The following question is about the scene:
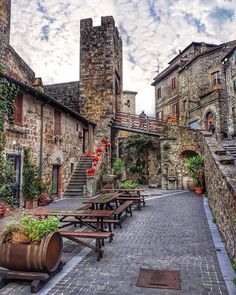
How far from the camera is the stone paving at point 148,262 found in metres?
3.83

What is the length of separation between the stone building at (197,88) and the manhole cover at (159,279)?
1851cm

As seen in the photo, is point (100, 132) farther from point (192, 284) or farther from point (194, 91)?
point (192, 284)

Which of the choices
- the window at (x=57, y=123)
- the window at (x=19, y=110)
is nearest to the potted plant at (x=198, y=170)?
the window at (x=57, y=123)

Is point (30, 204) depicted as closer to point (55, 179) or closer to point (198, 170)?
point (55, 179)

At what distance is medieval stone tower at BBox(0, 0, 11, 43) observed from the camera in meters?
12.1

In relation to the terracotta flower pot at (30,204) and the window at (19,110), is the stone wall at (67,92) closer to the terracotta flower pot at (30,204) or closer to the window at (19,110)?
the window at (19,110)

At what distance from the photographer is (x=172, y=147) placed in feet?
59.4

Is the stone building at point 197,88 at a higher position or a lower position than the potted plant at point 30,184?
higher

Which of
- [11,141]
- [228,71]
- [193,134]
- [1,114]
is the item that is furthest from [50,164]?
[228,71]

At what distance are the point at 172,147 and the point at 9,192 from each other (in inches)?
457

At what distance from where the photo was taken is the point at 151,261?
4914 millimetres

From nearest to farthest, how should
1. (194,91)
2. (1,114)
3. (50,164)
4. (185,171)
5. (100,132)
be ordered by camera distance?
1. (1,114)
2. (50,164)
3. (185,171)
4. (100,132)
5. (194,91)

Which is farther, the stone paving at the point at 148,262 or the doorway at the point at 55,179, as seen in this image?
the doorway at the point at 55,179

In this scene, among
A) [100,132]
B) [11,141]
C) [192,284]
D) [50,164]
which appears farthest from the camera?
[100,132]
